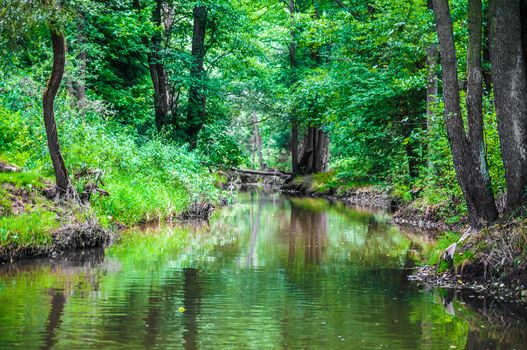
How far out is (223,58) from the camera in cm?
2809

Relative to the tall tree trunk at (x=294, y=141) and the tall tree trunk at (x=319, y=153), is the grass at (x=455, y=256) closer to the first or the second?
the tall tree trunk at (x=294, y=141)

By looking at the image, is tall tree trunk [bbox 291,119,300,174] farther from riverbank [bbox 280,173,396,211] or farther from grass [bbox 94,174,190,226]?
grass [bbox 94,174,190,226]

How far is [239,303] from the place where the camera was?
27.1ft

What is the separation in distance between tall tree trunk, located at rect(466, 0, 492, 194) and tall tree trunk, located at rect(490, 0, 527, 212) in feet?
1.75

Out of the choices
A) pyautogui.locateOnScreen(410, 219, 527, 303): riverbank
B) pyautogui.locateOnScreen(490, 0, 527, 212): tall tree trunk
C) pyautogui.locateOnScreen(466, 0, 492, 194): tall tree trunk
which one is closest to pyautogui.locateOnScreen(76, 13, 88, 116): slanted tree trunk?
pyautogui.locateOnScreen(466, 0, 492, 194): tall tree trunk

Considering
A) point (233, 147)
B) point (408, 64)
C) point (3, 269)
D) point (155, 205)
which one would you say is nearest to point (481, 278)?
point (3, 269)

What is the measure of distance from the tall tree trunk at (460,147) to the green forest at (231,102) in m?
0.02

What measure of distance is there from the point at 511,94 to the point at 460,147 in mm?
1218

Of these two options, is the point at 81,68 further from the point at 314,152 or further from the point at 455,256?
the point at 314,152

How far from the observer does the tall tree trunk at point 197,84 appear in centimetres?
2520

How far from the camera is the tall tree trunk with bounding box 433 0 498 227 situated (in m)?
10.2

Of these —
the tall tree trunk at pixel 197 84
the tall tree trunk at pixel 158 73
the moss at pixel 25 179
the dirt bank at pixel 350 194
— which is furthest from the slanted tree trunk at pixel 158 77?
the moss at pixel 25 179

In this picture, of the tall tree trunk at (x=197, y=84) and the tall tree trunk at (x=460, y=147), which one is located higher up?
the tall tree trunk at (x=197, y=84)

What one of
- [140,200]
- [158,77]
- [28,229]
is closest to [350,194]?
[158,77]
